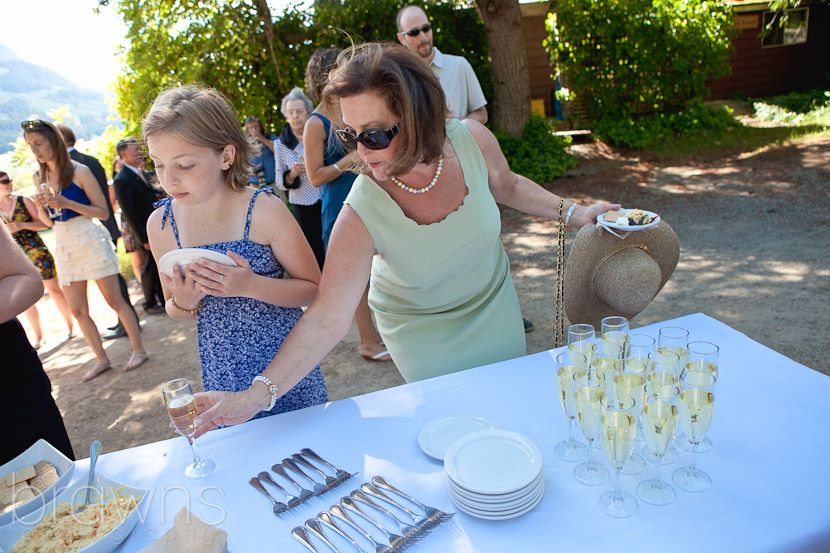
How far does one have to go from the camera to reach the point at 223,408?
1.60 m

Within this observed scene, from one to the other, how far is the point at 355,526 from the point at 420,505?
161 mm

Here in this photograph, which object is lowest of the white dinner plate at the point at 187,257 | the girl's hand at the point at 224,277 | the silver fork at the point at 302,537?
the silver fork at the point at 302,537

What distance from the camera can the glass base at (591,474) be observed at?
4.46 feet

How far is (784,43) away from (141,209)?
16925mm

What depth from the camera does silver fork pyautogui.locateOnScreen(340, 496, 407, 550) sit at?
48.7 inches

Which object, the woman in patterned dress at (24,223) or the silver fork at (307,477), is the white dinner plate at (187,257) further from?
the woman in patterned dress at (24,223)

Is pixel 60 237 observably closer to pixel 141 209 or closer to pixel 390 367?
pixel 141 209

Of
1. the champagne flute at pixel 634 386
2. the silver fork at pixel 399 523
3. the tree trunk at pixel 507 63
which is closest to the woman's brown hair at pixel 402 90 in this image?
the champagne flute at pixel 634 386

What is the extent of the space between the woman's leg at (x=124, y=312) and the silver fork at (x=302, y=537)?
13.5ft

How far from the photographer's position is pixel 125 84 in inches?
361

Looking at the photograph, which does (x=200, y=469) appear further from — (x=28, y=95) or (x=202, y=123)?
(x=28, y=95)

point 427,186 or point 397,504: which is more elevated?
point 427,186

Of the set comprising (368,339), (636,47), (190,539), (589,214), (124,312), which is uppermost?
(636,47)

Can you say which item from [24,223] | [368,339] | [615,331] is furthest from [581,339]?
[24,223]
